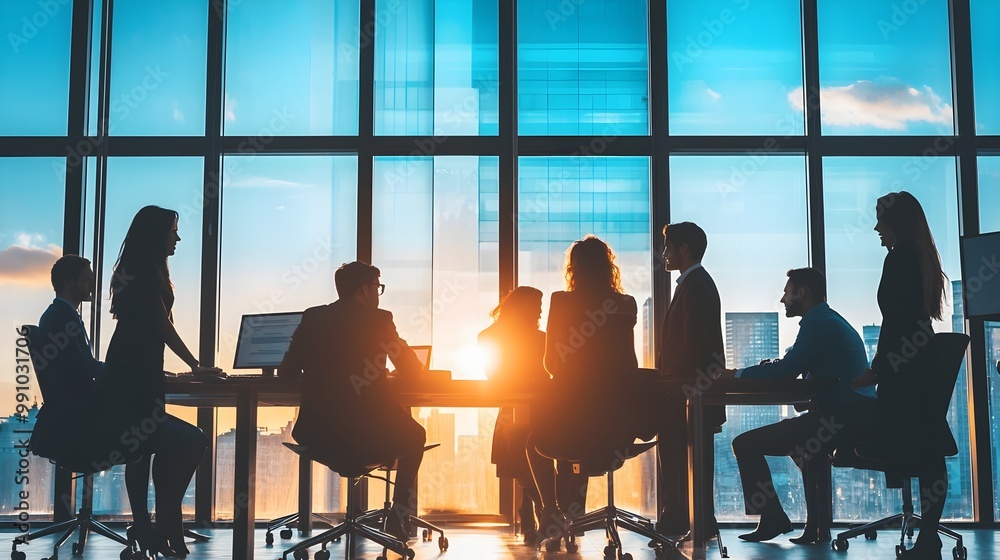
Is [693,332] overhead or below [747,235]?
below

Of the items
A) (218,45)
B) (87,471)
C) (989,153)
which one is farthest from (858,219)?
(87,471)

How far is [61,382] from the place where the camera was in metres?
4.17

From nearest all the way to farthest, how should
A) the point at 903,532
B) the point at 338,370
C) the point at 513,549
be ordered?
the point at 338,370, the point at 903,532, the point at 513,549

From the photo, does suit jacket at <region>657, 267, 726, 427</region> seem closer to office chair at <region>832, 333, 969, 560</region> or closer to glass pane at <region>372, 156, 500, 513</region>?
office chair at <region>832, 333, 969, 560</region>

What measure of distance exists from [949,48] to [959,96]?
373mm

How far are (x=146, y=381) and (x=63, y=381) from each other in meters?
0.56

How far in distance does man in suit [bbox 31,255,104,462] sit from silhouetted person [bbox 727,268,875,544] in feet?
9.42

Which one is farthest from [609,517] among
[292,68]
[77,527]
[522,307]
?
[292,68]

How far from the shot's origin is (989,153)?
6484 millimetres

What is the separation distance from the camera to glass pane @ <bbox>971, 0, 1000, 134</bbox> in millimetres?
6512

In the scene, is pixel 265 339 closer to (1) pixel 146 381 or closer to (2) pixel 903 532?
(1) pixel 146 381
